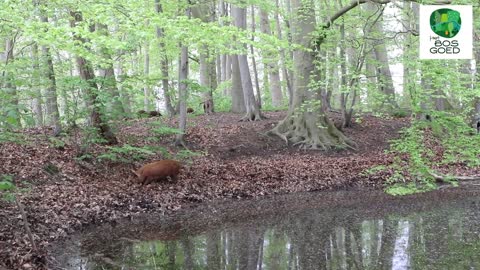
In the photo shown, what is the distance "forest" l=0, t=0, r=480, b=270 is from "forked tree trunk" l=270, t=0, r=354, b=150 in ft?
0.16

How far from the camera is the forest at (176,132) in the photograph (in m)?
7.35

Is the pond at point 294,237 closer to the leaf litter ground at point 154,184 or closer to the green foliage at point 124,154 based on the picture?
the leaf litter ground at point 154,184

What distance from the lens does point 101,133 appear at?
1069 cm

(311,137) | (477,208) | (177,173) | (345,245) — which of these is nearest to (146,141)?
(177,173)

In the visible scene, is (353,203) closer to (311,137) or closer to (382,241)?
(382,241)

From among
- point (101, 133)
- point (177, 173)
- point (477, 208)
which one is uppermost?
point (101, 133)

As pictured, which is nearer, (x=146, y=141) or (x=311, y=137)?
(x=146, y=141)

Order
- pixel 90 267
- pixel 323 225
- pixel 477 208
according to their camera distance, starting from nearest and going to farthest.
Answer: pixel 90 267
pixel 323 225
pixel 477 208

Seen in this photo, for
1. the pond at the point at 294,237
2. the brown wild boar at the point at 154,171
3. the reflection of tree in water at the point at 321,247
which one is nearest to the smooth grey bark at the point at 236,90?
the brown wild boar at the point at 154,171

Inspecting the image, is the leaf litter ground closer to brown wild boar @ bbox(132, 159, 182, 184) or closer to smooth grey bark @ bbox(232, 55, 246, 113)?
brown wild boar @ bbox(132, 159, 182, 184)

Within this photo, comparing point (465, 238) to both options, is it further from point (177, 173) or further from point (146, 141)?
point (146, 141)

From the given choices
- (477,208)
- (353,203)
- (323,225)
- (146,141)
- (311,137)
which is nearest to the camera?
(323,225)

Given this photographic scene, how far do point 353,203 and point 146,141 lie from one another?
19.8 ft

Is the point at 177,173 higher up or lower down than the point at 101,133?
lower down
